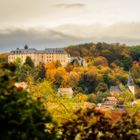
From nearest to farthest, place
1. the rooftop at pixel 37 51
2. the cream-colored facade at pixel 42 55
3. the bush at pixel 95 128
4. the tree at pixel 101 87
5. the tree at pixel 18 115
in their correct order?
the tree at pixel 18 115
the bush at pixel 95 128
the tree at pixel 101 87
the cream-colored facade at pixel 42 55
the rooftop at pixel 37 51

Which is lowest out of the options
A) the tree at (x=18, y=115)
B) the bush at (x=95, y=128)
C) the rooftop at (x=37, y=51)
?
the rooftop at (x=37, y=51)

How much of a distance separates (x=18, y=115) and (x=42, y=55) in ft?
442

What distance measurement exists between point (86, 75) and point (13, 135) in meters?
98.6

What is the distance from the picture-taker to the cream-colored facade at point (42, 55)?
140 meters

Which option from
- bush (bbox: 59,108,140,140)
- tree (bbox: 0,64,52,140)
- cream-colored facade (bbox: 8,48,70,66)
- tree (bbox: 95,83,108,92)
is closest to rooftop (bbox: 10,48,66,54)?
cream-colored facade (bbox: 8,48,70,66)

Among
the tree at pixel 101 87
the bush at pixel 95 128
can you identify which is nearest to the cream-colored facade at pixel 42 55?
the tree at pixel 101 87

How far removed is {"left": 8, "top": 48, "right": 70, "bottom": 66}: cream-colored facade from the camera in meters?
140

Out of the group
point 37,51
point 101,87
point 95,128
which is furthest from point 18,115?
point 37,51

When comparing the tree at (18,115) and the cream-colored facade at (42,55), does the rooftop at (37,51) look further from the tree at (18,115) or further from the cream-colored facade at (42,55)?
the tree at (18,115)

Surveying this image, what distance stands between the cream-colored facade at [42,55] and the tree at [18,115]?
411 ft

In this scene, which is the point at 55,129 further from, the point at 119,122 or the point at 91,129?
the point at 119,122

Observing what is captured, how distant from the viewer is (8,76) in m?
10.9

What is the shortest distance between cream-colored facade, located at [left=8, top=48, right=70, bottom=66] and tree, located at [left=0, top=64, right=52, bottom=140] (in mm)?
125182

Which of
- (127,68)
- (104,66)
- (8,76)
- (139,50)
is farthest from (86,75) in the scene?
(8,76)
